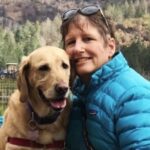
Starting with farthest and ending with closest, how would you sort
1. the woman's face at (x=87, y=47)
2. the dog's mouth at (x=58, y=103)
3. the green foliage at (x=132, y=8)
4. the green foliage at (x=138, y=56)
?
the green foliage at (x=132, y=8) < the green foliage at (x=138, y=56) < the dog's mouth at (x=58, y=103) < the woman's face at (x=87, y=47)

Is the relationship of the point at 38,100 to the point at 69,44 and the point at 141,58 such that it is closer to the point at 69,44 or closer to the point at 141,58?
the point at 69,44

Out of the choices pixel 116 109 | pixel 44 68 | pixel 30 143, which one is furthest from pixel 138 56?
pixel 116 109

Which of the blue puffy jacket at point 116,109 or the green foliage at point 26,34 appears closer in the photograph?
the blue puffy jacket at point 116,109

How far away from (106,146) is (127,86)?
11.5 inches

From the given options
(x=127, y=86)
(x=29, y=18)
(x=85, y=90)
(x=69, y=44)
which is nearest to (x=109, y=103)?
(x=127, y=86)

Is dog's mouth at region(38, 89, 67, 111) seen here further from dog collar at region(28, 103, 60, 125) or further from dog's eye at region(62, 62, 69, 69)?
dog's eye at region(62, 62, 69, 69)

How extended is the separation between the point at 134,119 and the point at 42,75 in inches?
30.9

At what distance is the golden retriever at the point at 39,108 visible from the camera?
270 cm

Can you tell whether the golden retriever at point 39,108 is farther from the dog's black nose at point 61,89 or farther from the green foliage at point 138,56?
the green foliage at point 138,56

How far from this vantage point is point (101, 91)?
234 cm

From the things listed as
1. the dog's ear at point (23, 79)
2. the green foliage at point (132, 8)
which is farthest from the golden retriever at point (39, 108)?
the green foliage at point (132, 8)

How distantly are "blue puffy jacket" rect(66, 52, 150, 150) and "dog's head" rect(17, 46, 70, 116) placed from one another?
0.21 meters

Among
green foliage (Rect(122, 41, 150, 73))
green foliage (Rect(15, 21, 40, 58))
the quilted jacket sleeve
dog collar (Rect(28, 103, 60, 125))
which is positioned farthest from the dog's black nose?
green foliage (Rect(15, 21, 40, 58))

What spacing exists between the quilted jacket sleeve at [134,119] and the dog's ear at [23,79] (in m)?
0.70
